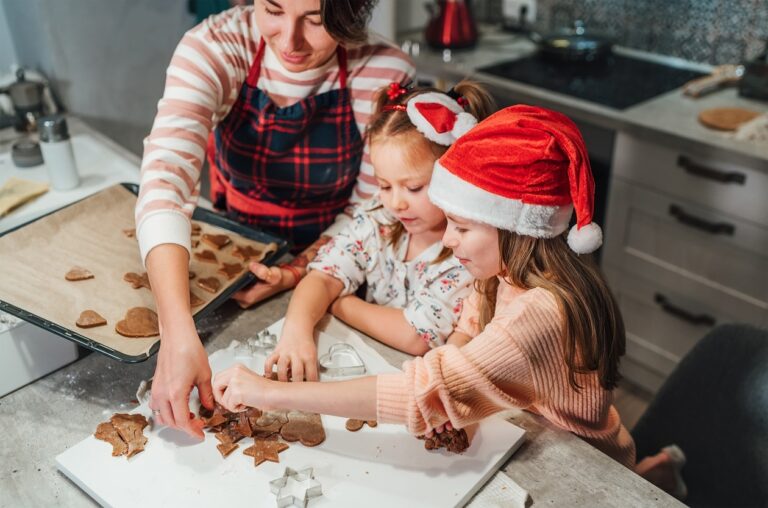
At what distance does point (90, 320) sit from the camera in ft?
3.68

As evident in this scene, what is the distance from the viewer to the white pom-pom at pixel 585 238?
921 mm

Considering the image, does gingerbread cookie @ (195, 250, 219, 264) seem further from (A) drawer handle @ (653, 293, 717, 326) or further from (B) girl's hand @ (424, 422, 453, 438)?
(A) drawer handle @ (653, 293, 717, 326)

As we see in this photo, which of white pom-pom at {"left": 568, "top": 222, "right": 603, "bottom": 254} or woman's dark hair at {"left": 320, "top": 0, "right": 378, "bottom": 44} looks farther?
woman's dark hair at {"left": 320, "top": 0, "right": 378, "bottom": 44}

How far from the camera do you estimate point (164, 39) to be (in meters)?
2.27

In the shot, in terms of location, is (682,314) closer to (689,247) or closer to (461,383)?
(689,247)

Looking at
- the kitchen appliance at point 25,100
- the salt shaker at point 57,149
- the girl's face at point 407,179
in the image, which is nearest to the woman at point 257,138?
the girl's face at point 407,179

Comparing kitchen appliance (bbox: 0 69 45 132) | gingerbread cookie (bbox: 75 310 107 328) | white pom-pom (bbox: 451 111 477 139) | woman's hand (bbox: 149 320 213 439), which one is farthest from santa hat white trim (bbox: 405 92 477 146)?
kitchen appliance (bbox: 0 69 45 132)

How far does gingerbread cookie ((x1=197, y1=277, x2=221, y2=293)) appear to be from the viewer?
1.23m

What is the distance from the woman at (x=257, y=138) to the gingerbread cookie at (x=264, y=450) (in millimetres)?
78

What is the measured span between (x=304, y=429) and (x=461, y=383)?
9.2 inches

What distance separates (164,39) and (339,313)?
140 centimetres

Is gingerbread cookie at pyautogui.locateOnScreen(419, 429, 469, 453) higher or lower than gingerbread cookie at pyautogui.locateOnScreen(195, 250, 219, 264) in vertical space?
lower

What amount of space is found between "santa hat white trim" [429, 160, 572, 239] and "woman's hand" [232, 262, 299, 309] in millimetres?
421

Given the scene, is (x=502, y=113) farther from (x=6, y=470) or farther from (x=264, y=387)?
(x=6, y=470)
